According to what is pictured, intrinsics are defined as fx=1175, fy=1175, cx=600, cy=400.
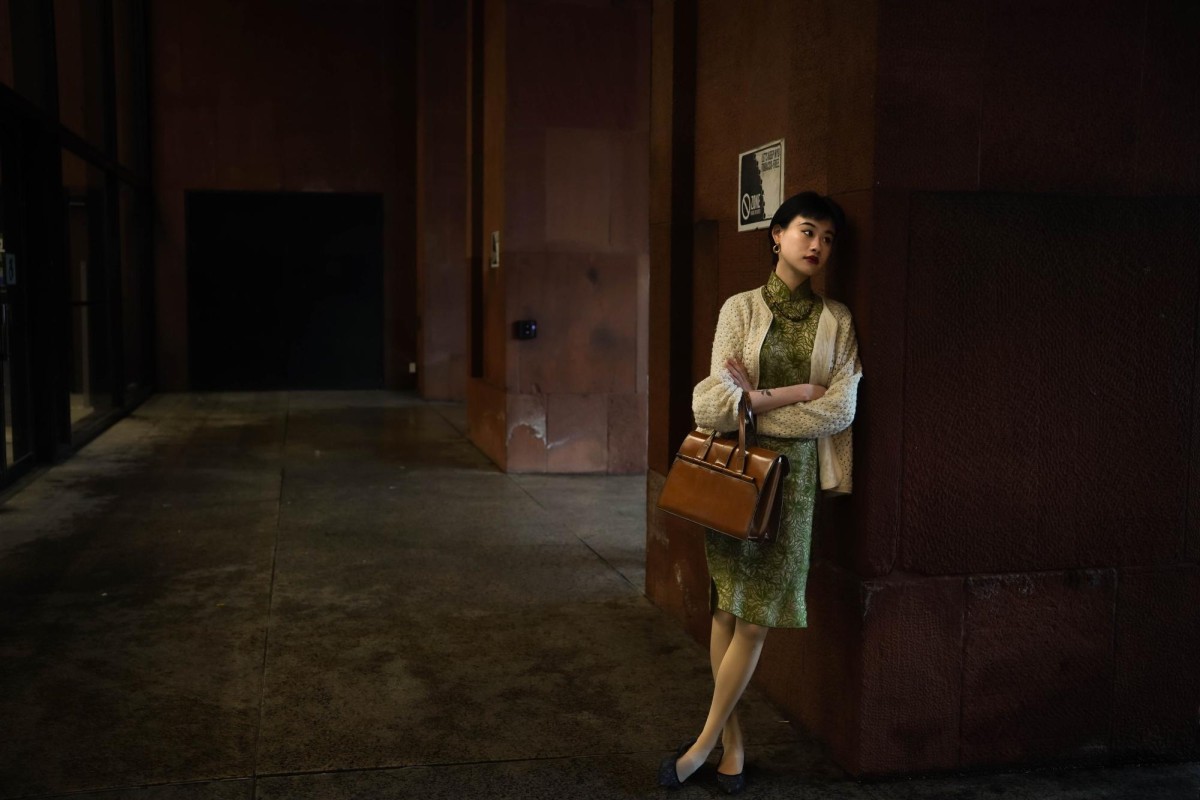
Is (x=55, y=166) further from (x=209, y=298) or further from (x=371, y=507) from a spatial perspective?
(x=209, y=298)

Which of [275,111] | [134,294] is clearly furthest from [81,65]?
[275,111]

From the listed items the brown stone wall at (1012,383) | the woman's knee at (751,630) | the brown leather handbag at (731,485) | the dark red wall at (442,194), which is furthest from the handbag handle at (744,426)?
the dark red wall at (442,194)

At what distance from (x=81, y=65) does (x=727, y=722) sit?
36.7 ft

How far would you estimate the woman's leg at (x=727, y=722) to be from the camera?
12.4 feet

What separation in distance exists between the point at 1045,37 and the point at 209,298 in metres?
15.1

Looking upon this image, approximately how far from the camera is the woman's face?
3.70 metres

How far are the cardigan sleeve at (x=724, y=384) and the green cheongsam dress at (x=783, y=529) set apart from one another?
9 cm

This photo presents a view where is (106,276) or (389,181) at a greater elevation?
(389,181)

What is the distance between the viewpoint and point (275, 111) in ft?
55.7

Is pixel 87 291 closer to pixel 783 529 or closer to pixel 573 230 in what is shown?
pixel 573 230

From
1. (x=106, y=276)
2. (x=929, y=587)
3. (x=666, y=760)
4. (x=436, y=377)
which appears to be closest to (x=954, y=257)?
(x=929, y=587)

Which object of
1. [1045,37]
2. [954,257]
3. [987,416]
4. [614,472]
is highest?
[1045,37]

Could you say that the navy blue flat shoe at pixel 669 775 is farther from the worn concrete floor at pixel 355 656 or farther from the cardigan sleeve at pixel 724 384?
the cardigan sleeve at pixel 724 384

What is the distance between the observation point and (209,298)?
17078 mm
